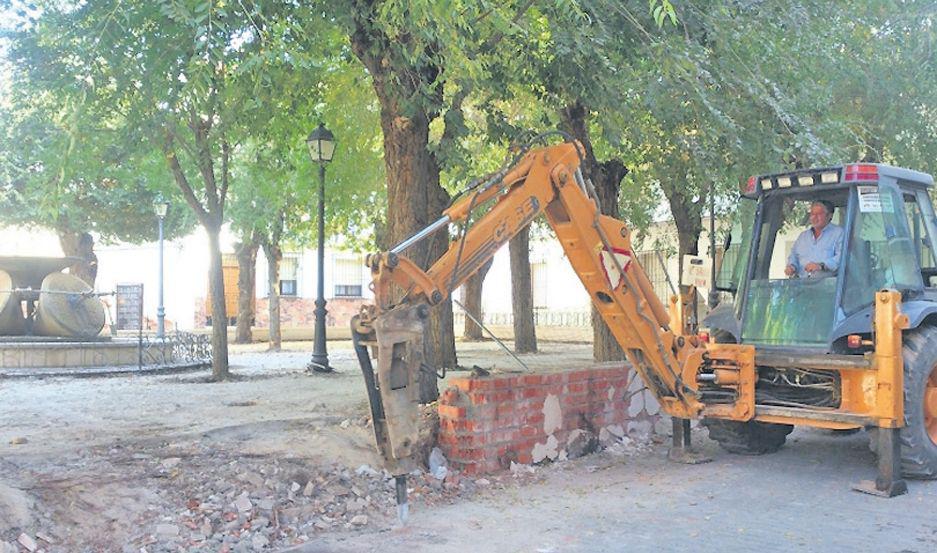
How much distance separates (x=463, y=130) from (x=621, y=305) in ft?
9.87

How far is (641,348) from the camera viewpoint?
8125 millimetres

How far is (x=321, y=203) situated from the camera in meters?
15.5

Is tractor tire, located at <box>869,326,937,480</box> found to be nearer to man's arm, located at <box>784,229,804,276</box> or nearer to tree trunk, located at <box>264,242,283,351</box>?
man's arm, located at <box>784,229,804,276</box>

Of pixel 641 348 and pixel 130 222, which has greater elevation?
pixel 130 222

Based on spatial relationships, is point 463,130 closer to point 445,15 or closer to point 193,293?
point 445,15

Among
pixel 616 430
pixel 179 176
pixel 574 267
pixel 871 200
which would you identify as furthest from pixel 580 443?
pixel 179 176

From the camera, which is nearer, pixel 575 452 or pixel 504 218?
pixel 504 218

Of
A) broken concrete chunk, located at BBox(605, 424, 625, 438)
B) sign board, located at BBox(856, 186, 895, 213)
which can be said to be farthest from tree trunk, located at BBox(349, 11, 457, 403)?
sign board, located at BBox(856, 186, 895, 213)

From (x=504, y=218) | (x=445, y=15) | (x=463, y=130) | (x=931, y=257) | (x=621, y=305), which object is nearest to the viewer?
(x=445, y=15)

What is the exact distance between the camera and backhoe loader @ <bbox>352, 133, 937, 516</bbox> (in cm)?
741

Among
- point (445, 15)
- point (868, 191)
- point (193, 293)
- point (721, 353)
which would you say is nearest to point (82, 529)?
point (445, 15)

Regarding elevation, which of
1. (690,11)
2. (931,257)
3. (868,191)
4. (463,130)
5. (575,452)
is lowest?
(575,452)

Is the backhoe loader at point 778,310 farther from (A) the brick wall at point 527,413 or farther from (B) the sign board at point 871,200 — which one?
(A) the brick wall at point 527,413

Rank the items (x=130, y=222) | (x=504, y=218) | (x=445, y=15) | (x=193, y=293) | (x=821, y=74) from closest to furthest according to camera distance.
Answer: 1. (x=445, y=15)
2. (x=504, y=218)
3. (x=821, y=74)
4. (x=130, y=222)
5. (x=193, y=293)
